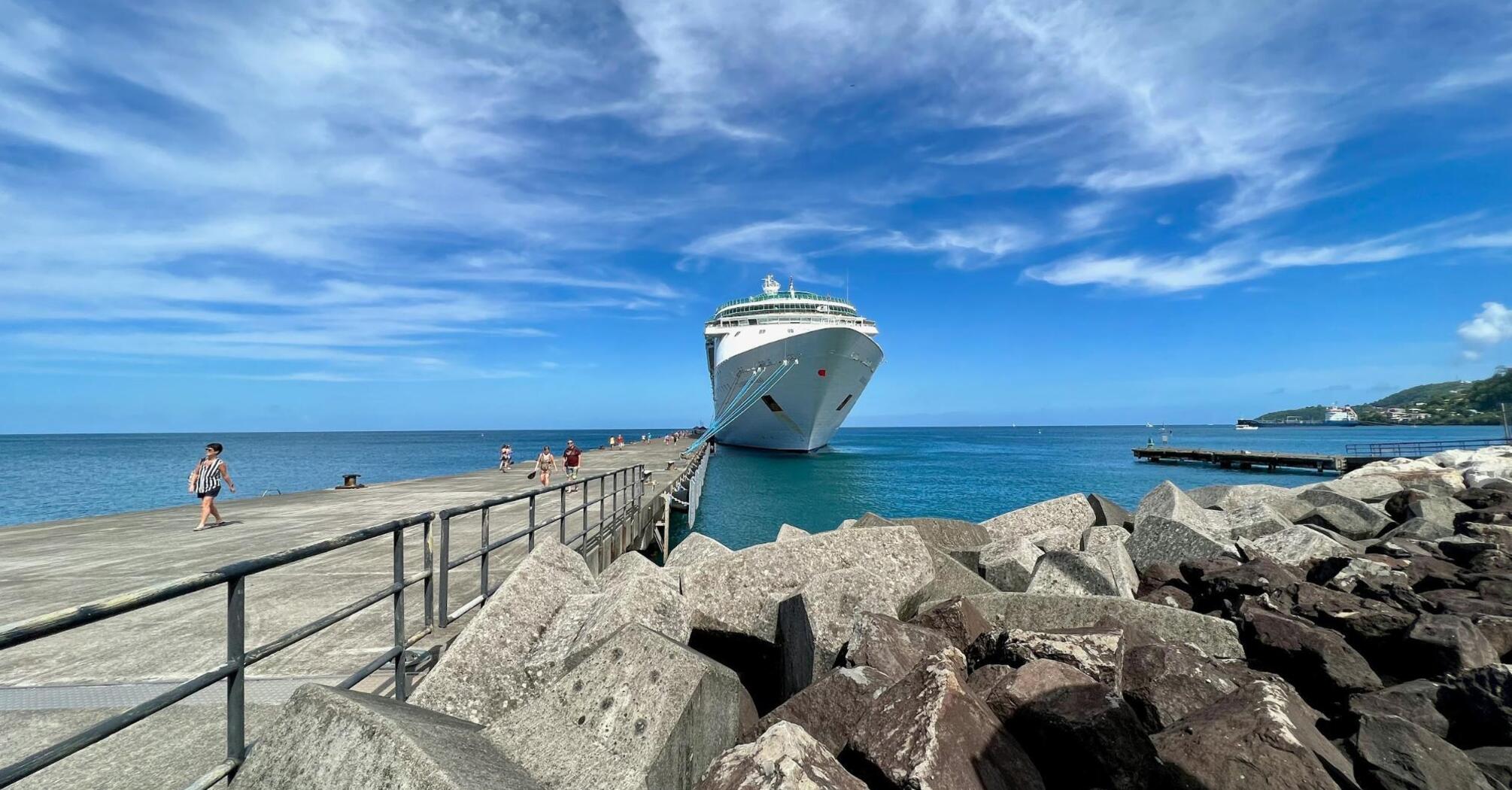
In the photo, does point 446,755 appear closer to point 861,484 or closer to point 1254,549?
point 1254,549

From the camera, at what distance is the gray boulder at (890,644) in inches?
141

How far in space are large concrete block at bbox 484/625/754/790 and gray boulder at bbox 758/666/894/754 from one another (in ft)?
1.24

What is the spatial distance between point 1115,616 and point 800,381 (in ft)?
135

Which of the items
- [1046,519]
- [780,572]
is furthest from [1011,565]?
[1046,519]

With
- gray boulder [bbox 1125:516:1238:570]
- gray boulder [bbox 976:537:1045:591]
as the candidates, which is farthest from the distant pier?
gray boulder [bbox 976:537:1045:591]

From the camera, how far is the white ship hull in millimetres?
43688

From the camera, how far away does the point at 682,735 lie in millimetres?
2707

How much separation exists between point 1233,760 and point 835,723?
156 centimetres

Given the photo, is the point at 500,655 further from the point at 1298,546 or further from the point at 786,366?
the point at 786,366

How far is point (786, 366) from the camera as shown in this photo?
44938mm

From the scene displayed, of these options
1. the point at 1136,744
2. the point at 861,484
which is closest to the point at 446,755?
the point at 1136,744

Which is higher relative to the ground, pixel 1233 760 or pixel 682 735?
pixel 682 735

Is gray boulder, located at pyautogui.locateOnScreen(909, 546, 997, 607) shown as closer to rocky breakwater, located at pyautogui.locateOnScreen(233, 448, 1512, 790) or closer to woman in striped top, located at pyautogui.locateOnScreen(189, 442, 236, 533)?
rocky breakwater, located at pyautogui.locateOnScreen(233, 448, 1512, 790)

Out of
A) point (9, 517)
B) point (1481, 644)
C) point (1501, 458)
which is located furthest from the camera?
point (9, 517)
